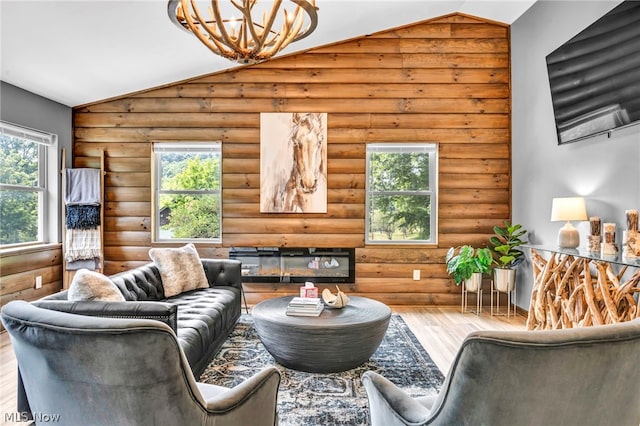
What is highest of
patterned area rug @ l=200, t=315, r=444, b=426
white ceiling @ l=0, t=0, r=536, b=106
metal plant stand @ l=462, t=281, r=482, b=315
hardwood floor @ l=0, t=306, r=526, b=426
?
white ceiling @ l=0, t=0, r=536, b=106

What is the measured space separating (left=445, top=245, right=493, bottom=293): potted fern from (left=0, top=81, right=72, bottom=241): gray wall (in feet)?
14.9

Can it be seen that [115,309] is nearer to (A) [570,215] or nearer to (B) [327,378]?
(B) [327,378]

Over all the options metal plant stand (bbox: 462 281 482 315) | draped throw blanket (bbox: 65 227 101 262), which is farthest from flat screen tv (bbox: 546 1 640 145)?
draped throw blanket (bbox: 65 227 101 262)

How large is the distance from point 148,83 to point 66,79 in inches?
33.1

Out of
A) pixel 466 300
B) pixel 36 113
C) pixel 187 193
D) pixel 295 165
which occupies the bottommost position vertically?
pixel 466 300

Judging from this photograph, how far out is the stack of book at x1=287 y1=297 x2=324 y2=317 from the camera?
2703mm

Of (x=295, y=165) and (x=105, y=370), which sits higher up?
(x=295, y=165)

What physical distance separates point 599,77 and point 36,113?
5.33 meters

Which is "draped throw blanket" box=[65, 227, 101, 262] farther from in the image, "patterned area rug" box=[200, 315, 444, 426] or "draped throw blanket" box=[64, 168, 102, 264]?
"patterned area rug" box=[200, 315, 444, 426]

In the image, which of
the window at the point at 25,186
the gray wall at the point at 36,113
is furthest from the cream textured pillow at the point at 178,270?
the gray wall at the point at 36,113

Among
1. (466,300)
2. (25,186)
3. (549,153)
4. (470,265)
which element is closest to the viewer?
(549,153)

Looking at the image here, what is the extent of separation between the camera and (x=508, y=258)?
13.6ft

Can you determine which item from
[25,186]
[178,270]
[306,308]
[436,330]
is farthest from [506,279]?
[25,186]

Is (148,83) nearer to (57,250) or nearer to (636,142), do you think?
(57,250)
